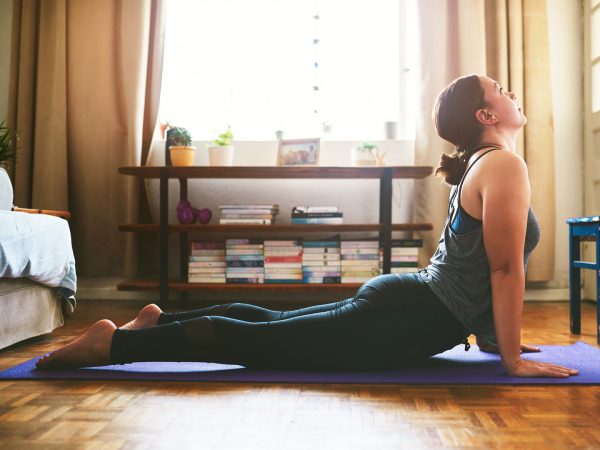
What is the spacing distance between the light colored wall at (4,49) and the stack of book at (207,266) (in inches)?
61.3

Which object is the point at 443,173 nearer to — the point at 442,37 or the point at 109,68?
the point at 442,37

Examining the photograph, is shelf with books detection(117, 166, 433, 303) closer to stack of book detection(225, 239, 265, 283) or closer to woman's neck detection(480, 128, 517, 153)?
stack of book detection(225, 239, 265, 283)

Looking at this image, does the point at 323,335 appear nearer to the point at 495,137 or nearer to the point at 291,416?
the point at 291,416

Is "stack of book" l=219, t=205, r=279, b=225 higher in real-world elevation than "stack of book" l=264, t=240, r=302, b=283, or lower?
higher

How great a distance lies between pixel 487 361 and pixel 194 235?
207 cm

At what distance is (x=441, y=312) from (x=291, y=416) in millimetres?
487

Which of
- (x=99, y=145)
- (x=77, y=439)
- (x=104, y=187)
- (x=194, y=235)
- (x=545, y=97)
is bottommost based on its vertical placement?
(x=77, y=439)

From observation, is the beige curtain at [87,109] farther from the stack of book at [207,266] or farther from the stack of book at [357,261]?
the stack of book at [357,261]

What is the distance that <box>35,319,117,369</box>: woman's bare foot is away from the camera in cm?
142

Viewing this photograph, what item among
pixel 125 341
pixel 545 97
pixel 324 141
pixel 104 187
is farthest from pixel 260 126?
pixel 125 341

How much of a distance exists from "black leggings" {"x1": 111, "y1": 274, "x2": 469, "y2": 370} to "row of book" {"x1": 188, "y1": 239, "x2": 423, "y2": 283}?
146 centimetres

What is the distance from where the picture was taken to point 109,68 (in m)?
3.21

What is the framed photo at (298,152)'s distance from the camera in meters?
3.01

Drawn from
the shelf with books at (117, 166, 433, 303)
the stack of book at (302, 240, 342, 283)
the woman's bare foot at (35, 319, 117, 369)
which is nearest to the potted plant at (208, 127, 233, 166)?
the shelf with books at (117, 166, 433, 303)
